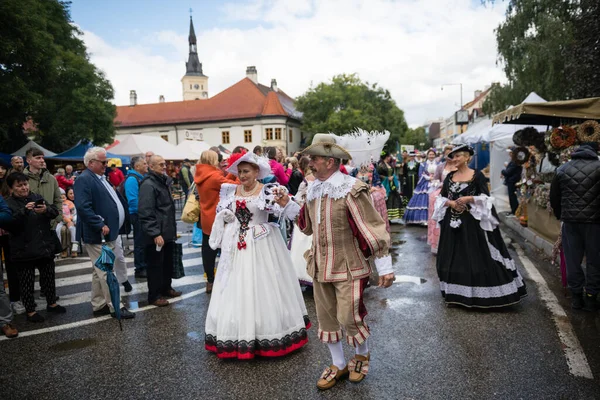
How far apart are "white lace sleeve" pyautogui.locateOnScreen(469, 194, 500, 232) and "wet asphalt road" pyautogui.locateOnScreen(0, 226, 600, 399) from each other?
3.35 feet

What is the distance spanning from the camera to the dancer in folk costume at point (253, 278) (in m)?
4.00

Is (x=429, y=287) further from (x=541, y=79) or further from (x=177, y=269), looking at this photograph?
(x=541, y=79)

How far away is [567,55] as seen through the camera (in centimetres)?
1603

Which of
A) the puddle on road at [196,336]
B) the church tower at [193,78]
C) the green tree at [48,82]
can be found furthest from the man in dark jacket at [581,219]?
the church tower at [193,78]

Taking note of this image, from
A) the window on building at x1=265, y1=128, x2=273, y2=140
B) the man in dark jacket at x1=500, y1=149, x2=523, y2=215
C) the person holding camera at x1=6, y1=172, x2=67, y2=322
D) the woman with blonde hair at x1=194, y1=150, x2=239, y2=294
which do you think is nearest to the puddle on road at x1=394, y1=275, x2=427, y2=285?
the woman with blonde hair at x1=194, y1=150, x2=239, y2=294

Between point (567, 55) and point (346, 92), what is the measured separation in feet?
133

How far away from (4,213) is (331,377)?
4112mm

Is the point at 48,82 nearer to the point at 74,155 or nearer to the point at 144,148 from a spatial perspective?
the point at 74,155

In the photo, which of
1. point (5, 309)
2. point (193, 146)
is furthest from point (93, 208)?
point (193, 146)

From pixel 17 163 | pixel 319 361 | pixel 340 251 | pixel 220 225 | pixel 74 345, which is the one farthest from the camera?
pixel 17 163

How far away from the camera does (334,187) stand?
3.45 m

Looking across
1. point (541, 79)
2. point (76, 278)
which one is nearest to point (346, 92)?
point (541, 79)

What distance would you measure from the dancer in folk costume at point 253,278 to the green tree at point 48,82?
41.8 ft

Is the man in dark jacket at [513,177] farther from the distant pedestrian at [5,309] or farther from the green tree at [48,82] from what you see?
the green tree at [48,82]
